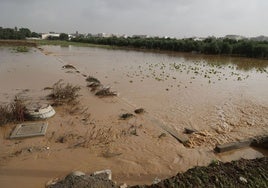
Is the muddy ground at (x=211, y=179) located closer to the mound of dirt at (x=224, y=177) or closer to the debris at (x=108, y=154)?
the mound of dirt at (x=224, y=177)

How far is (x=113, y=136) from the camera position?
244 inches

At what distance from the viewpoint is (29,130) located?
6.12 metres

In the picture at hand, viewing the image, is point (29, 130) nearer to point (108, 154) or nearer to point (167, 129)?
point (108, 154)

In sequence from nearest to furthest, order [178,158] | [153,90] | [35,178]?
[35,178]
[178,158]
[153,90]

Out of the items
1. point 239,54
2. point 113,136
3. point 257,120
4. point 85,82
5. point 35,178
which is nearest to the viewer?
point 35,178

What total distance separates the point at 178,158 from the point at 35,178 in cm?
306

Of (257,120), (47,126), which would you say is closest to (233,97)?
(257,120)

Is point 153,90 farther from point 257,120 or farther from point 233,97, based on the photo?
point 257,120

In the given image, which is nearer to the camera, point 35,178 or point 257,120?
point 35,178

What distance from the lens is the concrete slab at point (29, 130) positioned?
5.87 metres

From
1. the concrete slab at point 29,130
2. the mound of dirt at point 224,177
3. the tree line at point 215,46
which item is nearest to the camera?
the mound of dirt at point 224,177

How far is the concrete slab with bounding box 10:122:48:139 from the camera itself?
5.87 meters

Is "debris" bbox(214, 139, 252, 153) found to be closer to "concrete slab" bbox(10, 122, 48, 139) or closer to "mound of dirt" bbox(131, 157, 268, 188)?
"mound of dirt" bbox(131, 157, 268, 188)

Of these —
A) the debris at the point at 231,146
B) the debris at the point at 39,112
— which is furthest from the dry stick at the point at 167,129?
the debris at the point at 39,112
